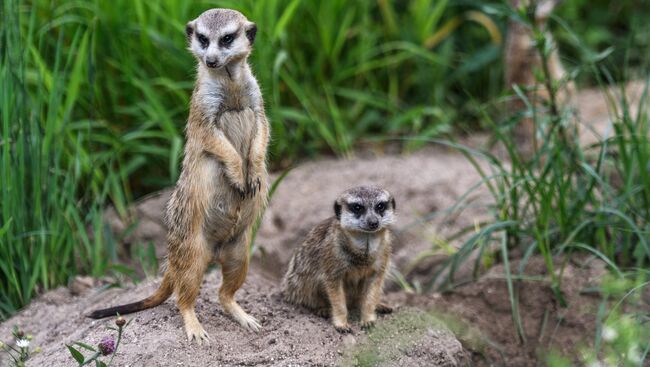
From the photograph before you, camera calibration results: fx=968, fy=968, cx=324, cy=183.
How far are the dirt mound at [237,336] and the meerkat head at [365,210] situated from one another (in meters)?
0.39

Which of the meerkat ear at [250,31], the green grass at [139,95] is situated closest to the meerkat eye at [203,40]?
the meerkat ear at [250,31]

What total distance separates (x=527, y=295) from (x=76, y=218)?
191cm

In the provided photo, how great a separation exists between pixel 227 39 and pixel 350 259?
0.91 metres

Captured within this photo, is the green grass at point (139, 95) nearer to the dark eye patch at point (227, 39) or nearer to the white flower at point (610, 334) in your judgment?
the dark eye patch at point (227, 39)

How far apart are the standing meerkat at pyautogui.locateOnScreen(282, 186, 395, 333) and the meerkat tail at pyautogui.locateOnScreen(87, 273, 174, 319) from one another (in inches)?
20.5

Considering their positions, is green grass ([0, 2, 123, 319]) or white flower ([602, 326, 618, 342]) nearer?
white flower ([602, 326, 618, 342])

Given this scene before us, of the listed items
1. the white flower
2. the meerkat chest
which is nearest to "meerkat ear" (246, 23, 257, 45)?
the meerkat chest

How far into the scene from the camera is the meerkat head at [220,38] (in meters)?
3.13

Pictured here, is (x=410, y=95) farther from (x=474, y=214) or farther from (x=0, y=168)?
(x=0, y=168)

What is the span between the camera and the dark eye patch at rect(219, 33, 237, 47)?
3168 mm

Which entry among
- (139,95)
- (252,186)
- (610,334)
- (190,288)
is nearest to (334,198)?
(139,95)

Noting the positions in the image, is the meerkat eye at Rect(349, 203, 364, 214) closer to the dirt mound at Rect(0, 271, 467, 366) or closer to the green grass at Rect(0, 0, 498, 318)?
the dirt mound at Rect(0, 271, 467, 366)

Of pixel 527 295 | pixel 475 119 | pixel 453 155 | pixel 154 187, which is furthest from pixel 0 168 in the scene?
pixel 475 119

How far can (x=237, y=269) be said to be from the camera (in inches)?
133
